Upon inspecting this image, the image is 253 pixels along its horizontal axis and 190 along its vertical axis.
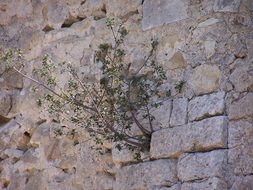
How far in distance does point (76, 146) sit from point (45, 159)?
0.29 m

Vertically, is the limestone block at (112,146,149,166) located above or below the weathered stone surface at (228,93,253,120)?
below

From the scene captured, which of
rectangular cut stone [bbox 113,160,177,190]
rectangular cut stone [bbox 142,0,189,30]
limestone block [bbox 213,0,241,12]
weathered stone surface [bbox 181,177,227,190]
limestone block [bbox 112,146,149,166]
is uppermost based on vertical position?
rectangular cut stone [bbox 142,0,189,30]

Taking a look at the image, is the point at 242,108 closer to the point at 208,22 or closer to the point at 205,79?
the point at 205,79

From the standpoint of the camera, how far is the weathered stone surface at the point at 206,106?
3.08 meters

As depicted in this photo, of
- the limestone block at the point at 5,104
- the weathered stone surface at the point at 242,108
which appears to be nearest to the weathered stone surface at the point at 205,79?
the weathered stone surface at the point at 242,108

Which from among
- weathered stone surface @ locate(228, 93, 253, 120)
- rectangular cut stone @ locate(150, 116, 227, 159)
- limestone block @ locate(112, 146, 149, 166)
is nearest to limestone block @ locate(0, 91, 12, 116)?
limestone block @ locate(112, 146, 149, 166)

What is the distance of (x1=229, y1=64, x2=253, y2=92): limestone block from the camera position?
9.96 feet

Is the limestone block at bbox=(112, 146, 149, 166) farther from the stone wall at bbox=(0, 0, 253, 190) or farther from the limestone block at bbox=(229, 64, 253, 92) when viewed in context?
the limestone block at bbox=(229, 64, 253, 92)

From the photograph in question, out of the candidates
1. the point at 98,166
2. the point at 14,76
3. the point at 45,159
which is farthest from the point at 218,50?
the point at 14,76

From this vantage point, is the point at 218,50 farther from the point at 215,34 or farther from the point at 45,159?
the point at 45,159

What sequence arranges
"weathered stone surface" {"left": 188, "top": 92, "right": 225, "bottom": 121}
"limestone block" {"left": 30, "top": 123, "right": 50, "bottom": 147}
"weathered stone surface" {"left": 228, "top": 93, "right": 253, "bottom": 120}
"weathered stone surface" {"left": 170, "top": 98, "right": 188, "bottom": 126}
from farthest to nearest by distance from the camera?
"limestone block" {"left": 30, "top": 123, "right": 50, "bottom": 147} < "weathered stone surface" {"left": 170, "top": 98, "right": 188, "bottom": 126} < "weathered stone surface" {"left": 188, "top": 92, "right": 225, "bottom": 121} < "weathered stone surface" {"left": 228, "top": 93, "right": 253, "bottom": 120}

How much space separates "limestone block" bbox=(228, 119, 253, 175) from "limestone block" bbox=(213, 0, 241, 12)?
2.10ft

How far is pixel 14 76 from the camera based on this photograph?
4.35m

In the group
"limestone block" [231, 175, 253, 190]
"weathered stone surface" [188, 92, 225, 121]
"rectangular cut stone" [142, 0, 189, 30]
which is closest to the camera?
"limestone block" [231, 175, 253, 190]
